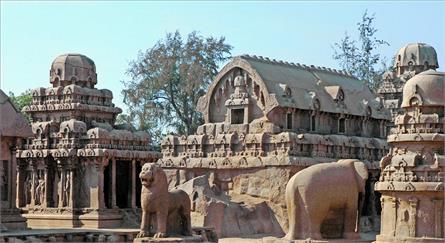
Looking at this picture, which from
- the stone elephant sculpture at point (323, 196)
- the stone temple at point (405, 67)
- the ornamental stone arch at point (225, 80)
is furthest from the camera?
the stone temple at point (405, 67)

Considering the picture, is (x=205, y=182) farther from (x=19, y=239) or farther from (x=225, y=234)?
(x=19, y=239)

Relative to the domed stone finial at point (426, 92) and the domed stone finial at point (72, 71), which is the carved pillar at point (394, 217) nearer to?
the domed stone finial at point (426, 92)

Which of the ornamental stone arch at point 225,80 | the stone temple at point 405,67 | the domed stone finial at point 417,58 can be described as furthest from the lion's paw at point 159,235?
the domed stone finial at point 417,58

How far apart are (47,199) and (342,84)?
16845 millimetres

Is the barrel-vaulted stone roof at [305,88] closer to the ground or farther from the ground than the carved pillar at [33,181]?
farther from the ground

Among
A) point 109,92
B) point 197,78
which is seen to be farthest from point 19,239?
point 197,78

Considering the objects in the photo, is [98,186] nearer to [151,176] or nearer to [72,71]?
[72,71]

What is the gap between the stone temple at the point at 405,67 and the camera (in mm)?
53250

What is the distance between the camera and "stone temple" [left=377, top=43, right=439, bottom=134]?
175 ft

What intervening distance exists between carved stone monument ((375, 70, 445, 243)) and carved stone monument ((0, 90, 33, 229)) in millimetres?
Answer: 12064

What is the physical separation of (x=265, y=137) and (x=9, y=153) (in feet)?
41.6

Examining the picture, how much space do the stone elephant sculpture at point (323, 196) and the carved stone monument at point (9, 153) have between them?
9.20m

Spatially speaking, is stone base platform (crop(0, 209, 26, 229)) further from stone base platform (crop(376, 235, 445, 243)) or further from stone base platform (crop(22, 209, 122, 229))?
stone base platform (crop(376, 235, 445, 243))

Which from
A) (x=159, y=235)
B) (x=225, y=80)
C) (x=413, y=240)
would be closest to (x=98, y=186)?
(x=225, y=80)
